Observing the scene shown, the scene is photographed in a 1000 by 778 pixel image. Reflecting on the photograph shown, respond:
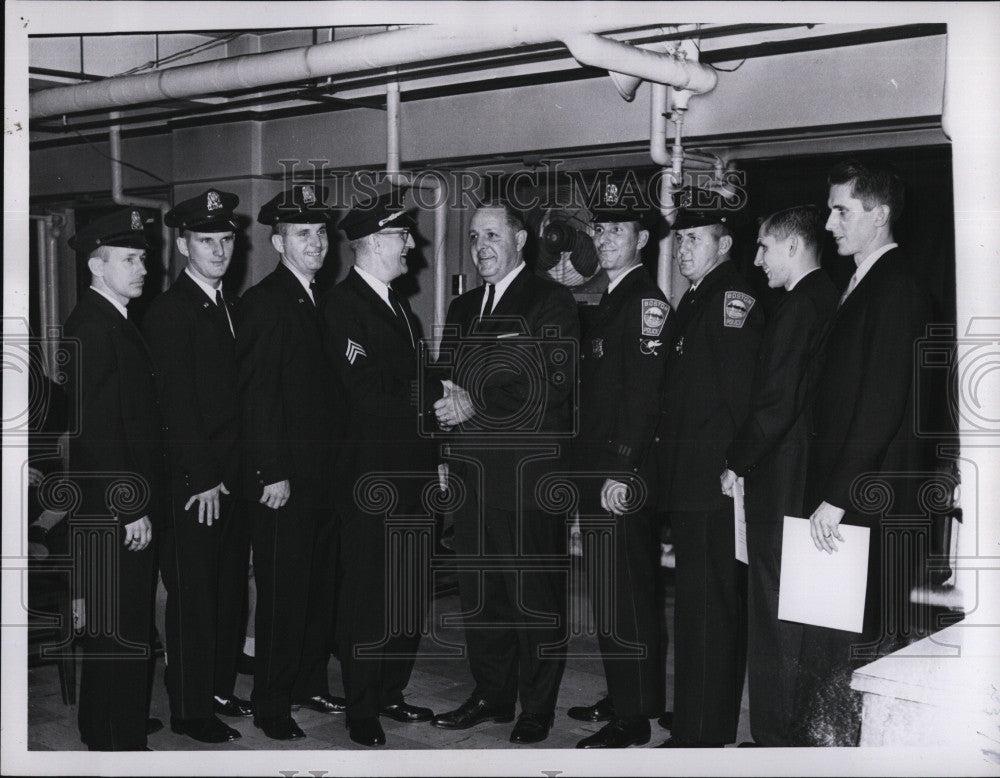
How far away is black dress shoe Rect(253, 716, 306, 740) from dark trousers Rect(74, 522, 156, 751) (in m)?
0.35

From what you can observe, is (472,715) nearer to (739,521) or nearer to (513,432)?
(513,432)

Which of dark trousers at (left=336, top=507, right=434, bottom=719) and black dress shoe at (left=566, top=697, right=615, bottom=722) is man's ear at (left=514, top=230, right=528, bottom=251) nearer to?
dark trousers at (left=336, top=507, right=434, bottom=719)

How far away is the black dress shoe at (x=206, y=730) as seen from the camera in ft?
10.8

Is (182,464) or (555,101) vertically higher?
(555,101)

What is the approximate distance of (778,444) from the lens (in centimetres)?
313

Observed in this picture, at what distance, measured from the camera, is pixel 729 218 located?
328 cm

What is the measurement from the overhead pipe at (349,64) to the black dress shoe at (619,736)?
193 centimetres

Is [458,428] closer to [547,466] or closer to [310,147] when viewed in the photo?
[547,466]

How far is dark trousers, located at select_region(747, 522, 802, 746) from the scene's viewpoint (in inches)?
124

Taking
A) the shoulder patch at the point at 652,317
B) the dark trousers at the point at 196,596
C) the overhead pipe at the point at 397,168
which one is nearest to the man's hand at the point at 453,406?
the overhead pipe at the point at 397,168

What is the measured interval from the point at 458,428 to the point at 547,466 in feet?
0.95

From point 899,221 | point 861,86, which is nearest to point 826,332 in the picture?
point 899,221

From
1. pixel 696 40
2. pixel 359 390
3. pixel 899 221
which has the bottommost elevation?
pixel 359 390

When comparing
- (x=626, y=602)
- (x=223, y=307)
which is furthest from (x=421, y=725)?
(x=223, y=307)
